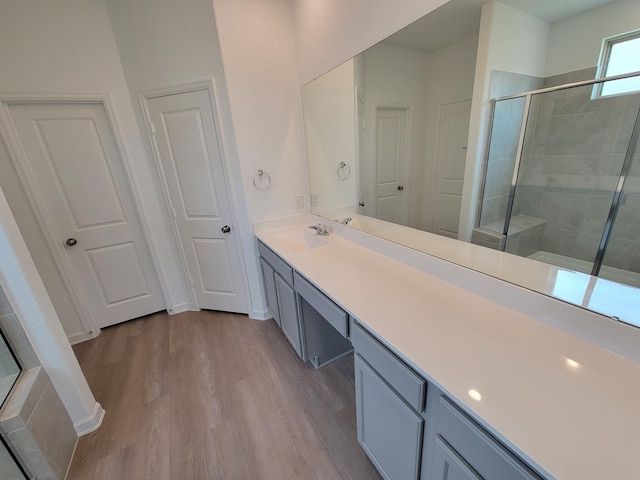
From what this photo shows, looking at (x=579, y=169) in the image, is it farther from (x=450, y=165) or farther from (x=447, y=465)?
(x=447, y=465)

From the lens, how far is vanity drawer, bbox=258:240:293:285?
1.73 m

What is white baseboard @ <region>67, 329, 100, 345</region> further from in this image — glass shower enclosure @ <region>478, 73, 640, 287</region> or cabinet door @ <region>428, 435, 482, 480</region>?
glass shower enclosure @ <region>478, 73, 640, 287</region>

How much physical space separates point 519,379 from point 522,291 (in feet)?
1.29

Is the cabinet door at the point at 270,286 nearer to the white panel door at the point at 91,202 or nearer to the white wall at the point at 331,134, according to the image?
the white wall at the point at 331,134

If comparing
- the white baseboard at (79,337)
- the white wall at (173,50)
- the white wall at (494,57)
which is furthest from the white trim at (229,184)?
the white wall at (494,57)

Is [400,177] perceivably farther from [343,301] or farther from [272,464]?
[272,464]

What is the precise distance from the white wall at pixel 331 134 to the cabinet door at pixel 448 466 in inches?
56.1

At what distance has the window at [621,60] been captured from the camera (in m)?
0.69

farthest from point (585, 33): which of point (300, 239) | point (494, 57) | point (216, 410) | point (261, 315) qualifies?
point (261, 315)

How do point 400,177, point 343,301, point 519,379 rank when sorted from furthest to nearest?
point 400,177, point 343,301, point 519,379

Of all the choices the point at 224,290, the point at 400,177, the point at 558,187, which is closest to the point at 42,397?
the point at 224,290

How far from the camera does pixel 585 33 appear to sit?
2.48ft

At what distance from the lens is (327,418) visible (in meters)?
1.55

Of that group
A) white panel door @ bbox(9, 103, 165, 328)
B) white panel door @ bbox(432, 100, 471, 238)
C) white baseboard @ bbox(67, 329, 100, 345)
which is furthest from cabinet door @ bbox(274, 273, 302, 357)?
white baseboard @ bbox(67, 329, 100, 345)
